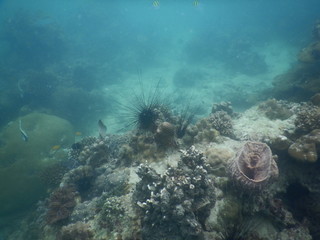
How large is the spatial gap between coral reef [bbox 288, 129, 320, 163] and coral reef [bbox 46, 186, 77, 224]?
21.2ft

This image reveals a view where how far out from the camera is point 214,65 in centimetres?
3025

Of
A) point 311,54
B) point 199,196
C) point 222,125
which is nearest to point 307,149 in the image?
point 222,125

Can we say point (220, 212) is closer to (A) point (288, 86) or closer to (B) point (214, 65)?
(A) point (288, 86)

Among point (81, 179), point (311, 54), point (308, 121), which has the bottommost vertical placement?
point (81, 179)

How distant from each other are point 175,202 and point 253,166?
6.93 ft

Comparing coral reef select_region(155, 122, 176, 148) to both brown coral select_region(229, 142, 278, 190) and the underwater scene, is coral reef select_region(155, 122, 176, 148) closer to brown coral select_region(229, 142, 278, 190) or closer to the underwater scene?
the underwater scene

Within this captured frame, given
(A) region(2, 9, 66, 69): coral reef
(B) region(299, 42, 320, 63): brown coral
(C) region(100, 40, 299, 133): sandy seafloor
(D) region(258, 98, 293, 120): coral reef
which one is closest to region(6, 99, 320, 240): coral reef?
(D) region(258, 98, 293, 120): coral reef

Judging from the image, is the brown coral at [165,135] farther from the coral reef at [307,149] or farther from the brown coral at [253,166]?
the coral reef at [307,149]

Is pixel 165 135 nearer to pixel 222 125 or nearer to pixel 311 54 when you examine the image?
pixel 222 125

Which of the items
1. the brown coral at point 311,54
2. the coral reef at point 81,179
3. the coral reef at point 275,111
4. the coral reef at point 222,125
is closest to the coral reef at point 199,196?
the coral reef at point 81,179

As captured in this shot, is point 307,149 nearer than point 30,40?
Yes

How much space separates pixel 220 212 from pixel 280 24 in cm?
4607

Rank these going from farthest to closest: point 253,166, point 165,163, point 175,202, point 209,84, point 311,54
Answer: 1. point 209,84
2. point 311,54
3. point 165,163
4. point 253,166
5. point 175,202

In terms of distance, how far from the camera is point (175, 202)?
4.02 metres
